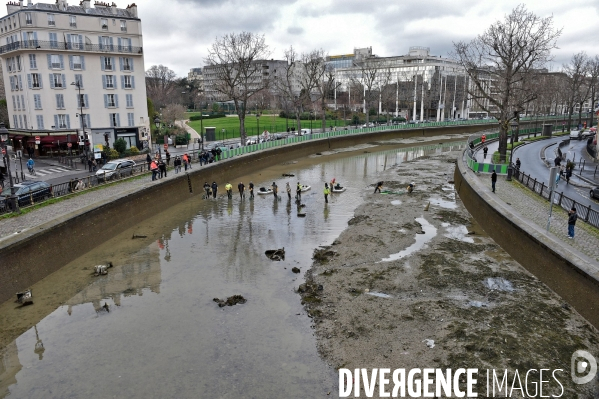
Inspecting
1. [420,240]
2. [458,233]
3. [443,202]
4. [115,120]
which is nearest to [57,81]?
[115,120]

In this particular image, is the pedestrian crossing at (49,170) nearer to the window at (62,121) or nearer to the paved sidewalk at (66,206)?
the window at (62,121)

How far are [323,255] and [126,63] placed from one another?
131 ft

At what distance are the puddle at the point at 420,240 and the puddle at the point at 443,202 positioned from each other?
15.8ft

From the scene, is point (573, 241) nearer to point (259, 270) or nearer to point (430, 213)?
point (430, 213)

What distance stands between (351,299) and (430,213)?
564 inches

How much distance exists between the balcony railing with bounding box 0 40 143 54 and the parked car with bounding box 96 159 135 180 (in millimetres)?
19195

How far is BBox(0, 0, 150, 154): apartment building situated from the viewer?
149 ft

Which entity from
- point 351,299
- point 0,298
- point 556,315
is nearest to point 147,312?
point 0,298

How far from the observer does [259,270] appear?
67.4ft

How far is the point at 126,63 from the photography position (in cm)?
5050

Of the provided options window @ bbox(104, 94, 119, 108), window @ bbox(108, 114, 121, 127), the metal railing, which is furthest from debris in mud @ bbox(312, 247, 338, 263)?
window @ bbox(104, 94, 119, 108)

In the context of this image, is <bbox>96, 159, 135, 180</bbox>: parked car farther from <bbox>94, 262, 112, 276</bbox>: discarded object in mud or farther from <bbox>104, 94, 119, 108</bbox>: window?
<bbox>104, 94, 119, 108</bbox>: window

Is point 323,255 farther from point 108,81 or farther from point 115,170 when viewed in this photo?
point 108,81

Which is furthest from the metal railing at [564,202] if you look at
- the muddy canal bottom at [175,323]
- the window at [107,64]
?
the window at [107,64]
